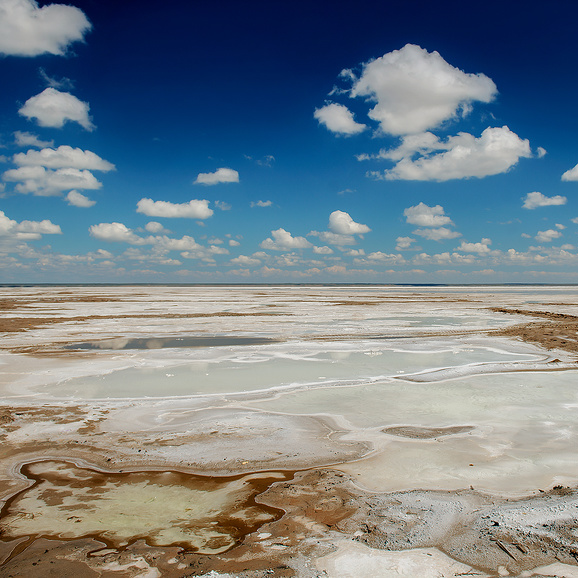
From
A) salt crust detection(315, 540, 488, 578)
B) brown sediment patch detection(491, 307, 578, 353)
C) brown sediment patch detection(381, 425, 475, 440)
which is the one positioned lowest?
brown sediment patch detection(491, 307, 578, 353)

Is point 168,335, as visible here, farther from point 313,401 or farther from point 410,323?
point 410,323

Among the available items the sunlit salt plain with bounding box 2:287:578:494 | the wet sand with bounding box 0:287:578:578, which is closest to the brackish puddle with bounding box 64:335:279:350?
the sunlit salt plain with bounding box 2:287:578:494

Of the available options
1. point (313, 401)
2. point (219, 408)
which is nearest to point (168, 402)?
point (219, 408)

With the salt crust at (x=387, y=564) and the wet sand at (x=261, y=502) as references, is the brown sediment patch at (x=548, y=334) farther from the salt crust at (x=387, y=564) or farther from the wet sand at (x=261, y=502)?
the salt crust at (x=387, y=564)

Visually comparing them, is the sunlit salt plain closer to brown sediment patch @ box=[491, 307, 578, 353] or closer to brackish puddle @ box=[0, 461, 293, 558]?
brown sediment patch @ box=[491, 307, 578, 353]

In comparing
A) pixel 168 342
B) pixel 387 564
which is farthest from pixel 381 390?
pixel 168 342
